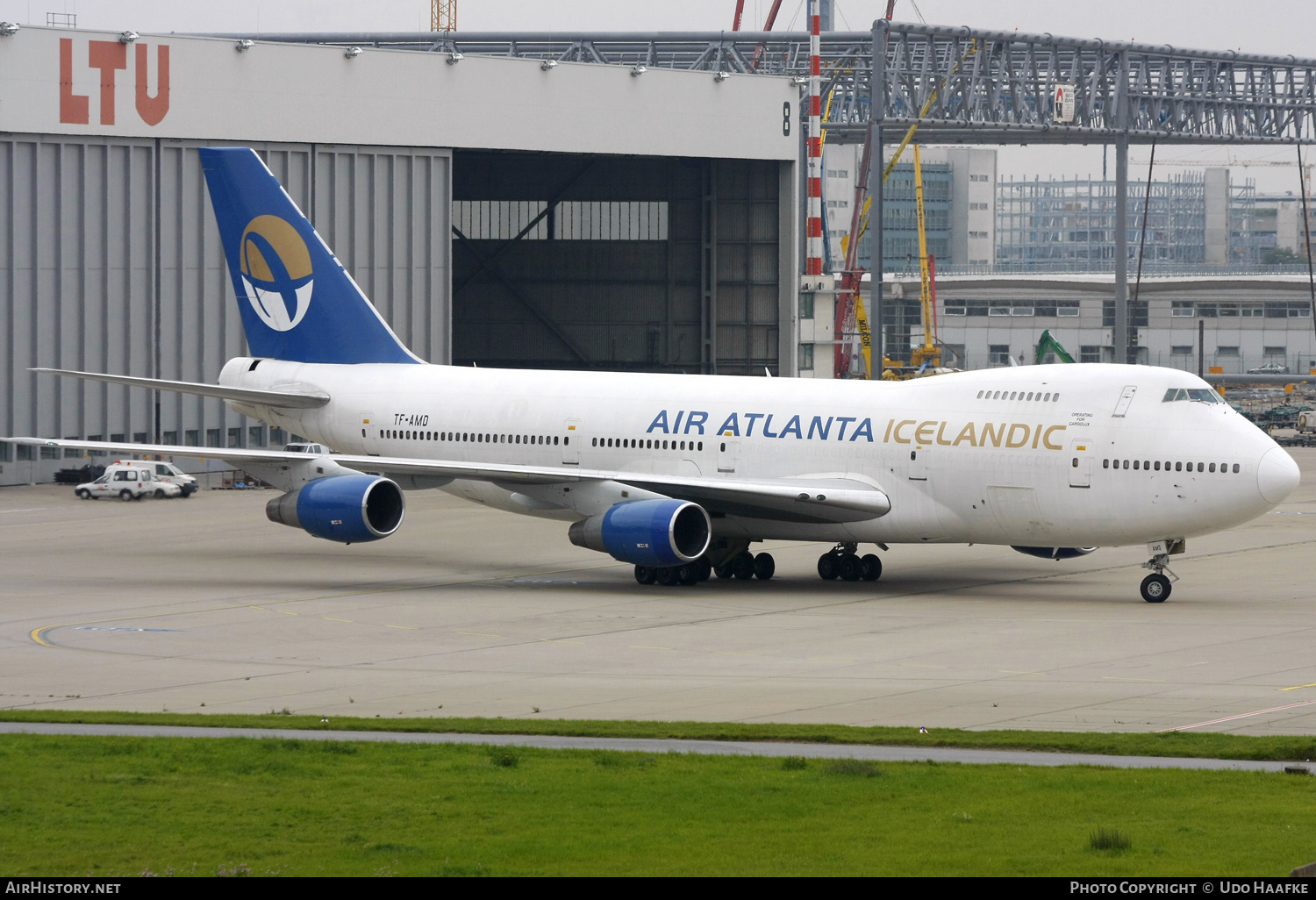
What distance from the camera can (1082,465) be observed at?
33.1m

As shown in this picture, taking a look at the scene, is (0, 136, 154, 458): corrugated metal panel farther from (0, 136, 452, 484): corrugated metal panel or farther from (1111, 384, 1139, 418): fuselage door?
(1111, 384, 1139, 418): fuselage door

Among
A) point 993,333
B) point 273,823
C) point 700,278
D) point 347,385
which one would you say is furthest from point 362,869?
point 993,333

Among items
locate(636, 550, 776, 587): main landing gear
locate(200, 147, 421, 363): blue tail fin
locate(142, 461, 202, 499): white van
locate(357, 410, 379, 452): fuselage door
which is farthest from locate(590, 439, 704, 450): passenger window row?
locate(142, 461, 202, 499): white van

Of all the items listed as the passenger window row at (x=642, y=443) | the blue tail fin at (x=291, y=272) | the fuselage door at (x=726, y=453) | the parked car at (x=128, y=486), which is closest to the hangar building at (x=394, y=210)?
the parked car at (x=128, y=486)

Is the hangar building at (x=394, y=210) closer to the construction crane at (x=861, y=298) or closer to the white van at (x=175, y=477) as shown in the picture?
the white van at (x=175, y=477)

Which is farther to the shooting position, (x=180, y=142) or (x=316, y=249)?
(x=180, y=142)

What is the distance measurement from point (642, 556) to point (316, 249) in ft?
46.9

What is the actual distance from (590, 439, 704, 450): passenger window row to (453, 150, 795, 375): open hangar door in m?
37.7

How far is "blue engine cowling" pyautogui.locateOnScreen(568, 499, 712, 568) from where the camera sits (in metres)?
34.5

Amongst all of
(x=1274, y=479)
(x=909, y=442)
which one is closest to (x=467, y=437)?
(x=909, y=442)

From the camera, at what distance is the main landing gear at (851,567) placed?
37.6m

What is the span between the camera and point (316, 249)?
43969 mm

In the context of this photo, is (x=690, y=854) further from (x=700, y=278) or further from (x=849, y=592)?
(x=700, y=278)

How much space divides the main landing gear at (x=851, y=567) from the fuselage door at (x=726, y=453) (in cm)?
292
